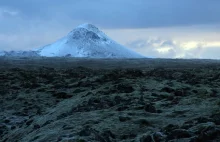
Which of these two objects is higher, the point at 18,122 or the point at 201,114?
the point at 201,114

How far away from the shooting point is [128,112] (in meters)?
19.7

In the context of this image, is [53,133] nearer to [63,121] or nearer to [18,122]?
[63,121]

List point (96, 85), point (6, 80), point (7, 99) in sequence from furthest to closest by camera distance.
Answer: point (6, 80), point (96, 85), point (7, 99)

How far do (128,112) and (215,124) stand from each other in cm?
584

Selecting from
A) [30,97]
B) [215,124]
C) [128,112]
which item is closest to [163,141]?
[215,124]

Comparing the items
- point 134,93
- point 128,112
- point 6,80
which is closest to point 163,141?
point 128,112

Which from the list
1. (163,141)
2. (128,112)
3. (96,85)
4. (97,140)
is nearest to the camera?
(163,141)

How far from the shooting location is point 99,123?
1784 centimetres

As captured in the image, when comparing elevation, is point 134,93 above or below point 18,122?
above

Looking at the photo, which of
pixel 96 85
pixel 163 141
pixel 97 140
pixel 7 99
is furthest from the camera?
pixel 96 85

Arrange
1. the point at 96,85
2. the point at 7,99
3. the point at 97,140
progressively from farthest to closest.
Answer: the point at 96,85, the point at 7,99, the point at 97,140

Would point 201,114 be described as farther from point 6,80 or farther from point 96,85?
point 6,80

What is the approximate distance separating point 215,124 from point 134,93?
12.5 m

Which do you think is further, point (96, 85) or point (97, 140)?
point (96, 85)
